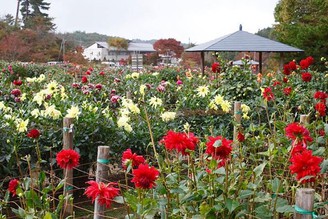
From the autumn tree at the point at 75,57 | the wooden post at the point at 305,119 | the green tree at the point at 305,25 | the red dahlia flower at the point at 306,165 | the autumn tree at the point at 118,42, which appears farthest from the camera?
the autumn tree at the point at 118,42

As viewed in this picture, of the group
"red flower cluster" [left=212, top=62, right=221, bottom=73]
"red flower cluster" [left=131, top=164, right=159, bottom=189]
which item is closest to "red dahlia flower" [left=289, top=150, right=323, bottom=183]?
"red flower cluster" [left=131, top=164, right=159, bottom=189]

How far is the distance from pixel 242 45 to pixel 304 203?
9139mm

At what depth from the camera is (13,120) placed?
11.5 ft

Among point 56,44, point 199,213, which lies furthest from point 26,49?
point 199,213

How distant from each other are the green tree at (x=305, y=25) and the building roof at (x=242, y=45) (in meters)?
3.94

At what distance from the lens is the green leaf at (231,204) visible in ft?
4.73

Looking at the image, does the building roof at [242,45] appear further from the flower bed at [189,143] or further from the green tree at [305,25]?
the green tree at [305,25]

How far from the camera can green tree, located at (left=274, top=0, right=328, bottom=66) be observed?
1395cm

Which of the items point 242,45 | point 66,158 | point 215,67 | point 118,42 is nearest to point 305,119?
point 66,158

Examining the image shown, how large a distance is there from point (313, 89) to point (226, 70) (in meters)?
1.28

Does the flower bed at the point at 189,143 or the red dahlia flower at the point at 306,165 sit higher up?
the red dahlia flower at the point at 306,165

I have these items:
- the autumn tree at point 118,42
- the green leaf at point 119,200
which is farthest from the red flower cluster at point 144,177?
the autumn tree at point 118,42

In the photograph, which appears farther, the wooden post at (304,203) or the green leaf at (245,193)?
the green leaf at (245,193)

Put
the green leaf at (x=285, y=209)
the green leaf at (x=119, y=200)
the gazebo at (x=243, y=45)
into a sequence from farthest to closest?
the gazebo at (x=243, y=45)
the green leaf at (x=119, y=200)
the green leaf at (x=285, y=209)
